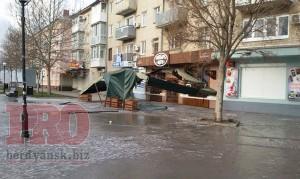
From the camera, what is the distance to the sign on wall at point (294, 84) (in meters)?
22.8

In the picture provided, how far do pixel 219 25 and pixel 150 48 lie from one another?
1901 centimetres

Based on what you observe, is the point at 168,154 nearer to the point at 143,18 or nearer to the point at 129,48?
the point at 143,18

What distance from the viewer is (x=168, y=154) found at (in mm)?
10367

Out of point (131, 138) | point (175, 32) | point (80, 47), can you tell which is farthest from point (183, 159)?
point (80, 47)

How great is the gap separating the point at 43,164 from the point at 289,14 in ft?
59.1

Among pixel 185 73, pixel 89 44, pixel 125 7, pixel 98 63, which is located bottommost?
pixel 185 73

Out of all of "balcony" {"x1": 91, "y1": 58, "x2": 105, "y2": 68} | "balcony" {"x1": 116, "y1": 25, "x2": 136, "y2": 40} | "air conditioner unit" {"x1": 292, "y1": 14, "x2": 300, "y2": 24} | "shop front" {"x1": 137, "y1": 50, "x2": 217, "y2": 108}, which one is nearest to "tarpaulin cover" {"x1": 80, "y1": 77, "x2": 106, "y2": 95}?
"shop front" {"x1": 137, "y1": 50, "x2": 217, "y2": 108}

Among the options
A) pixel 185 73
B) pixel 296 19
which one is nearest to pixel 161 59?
pixel 185 73

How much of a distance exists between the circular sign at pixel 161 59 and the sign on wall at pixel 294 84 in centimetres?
1085

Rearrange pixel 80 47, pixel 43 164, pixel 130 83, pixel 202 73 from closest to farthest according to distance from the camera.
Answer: pixel 43 164, pixel 130 83, pixel 202 73, pixel 80 47

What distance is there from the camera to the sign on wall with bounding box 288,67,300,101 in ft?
74.8

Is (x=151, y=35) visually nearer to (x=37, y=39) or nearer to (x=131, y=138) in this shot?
(x=37, y=39)

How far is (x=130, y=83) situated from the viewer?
25.6 meters

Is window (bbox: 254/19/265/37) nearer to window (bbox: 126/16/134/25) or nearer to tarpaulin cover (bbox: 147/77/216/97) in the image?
tarpaulin cover (bbox: 147/77/216/97)
